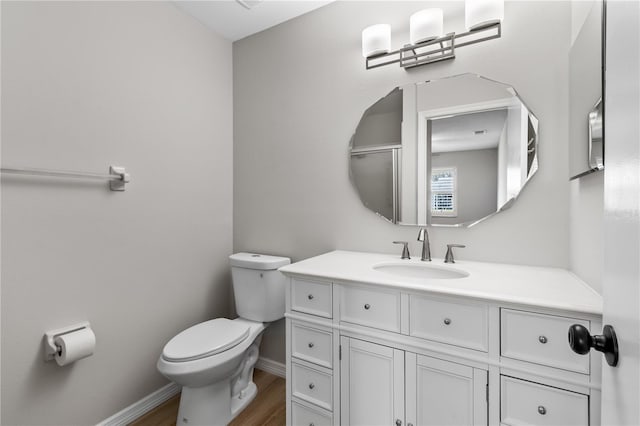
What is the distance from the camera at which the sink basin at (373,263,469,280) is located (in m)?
1.47

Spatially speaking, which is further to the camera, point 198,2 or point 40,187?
point 198,2

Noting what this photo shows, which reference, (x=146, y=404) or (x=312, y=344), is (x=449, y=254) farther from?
(x=146, y=404)

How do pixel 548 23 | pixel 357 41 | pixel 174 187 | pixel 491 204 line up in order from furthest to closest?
→ pixel 174 187
pixel 357 41
pixel 491 204
pixel 548 23

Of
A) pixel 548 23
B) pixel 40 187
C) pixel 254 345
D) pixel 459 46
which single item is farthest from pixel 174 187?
pixel 548 23

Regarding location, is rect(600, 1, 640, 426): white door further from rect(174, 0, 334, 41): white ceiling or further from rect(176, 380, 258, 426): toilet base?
rect(174, 0, 334, 41): white ceiling

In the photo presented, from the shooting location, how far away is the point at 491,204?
1.50m

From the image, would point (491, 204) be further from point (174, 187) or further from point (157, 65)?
point (157, 65)

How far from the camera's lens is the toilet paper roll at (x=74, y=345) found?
1.37m

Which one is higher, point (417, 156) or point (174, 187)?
point (417, 156)

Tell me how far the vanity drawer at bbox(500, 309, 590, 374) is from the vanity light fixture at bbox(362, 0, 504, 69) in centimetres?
120

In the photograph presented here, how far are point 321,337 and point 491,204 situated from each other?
40.1 inches

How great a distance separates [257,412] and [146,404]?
65cm

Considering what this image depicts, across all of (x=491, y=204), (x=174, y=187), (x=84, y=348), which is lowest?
(x=84, y=348)

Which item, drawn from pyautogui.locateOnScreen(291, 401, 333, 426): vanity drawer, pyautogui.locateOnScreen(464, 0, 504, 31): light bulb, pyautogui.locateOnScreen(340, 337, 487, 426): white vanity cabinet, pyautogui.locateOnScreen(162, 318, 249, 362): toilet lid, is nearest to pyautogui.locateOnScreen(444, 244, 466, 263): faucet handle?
pyautogui.locateOnScreen(340, 337, 487, 426): white vanity cabinet
